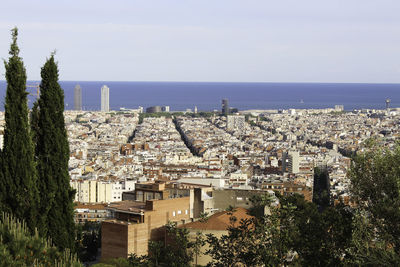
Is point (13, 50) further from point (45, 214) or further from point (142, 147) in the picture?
point (142, 147)

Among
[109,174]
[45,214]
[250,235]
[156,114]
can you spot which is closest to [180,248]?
[250,235]

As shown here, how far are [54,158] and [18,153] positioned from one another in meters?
0.75

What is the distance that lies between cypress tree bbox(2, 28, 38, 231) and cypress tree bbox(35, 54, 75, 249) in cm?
42

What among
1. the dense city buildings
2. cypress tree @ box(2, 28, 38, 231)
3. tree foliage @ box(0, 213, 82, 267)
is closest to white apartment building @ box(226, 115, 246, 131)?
the dense city buildings

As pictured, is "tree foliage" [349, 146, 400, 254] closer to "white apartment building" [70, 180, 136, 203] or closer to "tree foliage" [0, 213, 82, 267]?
"tree foliage" [0, 213, 82, 267]

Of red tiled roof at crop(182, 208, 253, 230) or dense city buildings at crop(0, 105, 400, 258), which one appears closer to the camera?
red tiled roof at crop(182, 208, 253, 230)

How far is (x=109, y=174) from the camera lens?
49.5 metres

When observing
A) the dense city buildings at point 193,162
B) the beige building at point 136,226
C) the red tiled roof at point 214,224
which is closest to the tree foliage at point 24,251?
the dense city buildings at point 193,162

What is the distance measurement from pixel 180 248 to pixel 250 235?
5.05 m

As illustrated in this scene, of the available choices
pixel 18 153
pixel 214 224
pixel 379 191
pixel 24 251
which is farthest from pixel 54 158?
pixel 214 224

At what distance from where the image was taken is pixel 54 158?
10742 millimetres

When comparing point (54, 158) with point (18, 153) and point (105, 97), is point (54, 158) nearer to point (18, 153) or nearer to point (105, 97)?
point (18, 153)

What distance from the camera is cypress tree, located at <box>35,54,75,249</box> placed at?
1062 cm

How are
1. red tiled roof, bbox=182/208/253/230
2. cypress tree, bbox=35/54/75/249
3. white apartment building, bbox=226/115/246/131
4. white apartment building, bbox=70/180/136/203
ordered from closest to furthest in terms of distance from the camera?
cypress tree, bbox=35/54/75/249
red tiled roof, bbox=182/208/253/230
white apartment building, bbox=70/180/136/203
white apartment building, bbox=226/115/246/131
